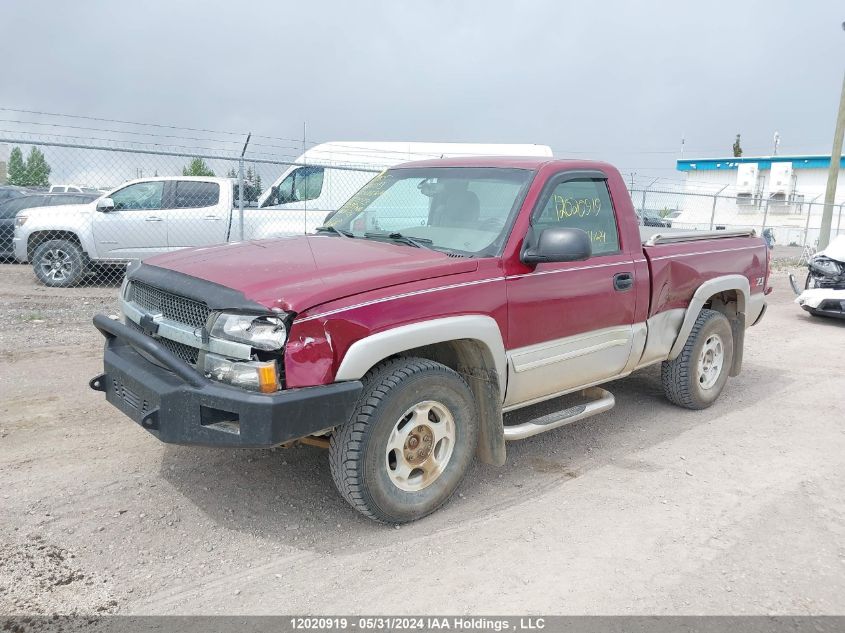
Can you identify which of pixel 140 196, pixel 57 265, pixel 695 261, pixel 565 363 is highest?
pixel 140 196

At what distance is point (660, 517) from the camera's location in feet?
12.5

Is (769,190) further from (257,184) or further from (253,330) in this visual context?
(253,330)

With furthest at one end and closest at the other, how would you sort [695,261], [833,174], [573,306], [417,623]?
[833,174] < [695,261] < [573,306] < [417,623]

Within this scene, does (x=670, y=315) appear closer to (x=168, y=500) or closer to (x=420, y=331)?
(x=420, y=331)

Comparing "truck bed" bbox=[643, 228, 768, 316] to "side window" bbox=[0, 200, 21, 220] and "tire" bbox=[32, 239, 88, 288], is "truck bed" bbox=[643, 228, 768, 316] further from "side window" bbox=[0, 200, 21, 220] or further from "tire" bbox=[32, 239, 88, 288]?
"side window" bbox=[0, 200, 21, 220]

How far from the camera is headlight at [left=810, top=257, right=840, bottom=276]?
9.79 meters

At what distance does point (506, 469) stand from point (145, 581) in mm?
2231

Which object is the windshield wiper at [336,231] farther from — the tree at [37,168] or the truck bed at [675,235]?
the tree at [37,168]

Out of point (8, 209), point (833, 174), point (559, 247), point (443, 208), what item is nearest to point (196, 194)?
point (8, 209)

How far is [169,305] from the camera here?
3541 mm

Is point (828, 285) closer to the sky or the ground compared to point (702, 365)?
closer to the sky

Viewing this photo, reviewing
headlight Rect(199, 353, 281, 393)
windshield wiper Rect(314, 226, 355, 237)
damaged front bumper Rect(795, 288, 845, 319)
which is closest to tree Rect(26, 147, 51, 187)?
windshield wiper Rect(314, 226, 355, 237)

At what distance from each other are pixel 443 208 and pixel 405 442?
1.55 m

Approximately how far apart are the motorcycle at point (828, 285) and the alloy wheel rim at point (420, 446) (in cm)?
818
